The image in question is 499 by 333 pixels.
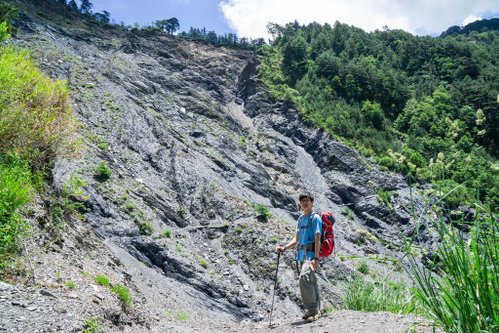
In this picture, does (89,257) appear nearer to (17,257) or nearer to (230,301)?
(17,257)

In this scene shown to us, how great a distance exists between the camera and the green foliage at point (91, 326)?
446 centimetres

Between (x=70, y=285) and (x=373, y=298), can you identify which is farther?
(x=373, y=298)

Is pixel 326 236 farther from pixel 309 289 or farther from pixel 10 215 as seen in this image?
pixel 10 215

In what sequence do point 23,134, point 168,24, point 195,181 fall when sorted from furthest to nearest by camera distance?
point 168,24 → point 195,181 → point 23,134

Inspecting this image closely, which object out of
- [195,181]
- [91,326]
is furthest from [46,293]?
[195,181]

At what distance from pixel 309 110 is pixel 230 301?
41.5m

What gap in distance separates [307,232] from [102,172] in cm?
1807

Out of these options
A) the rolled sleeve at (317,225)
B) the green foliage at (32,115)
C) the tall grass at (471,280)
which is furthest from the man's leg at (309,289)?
the green foliage at (32,115)

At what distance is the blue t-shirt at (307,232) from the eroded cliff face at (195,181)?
1.23 meters

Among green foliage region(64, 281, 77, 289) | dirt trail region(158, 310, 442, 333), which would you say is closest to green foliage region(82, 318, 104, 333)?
green foliage region(64, 281, 77, 289)

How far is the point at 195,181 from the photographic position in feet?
94.5

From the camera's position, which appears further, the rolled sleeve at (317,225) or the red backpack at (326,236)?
the red backpack at (326,236)

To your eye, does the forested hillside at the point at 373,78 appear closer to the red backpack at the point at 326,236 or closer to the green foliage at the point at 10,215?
the red backpack at the point at 326,236

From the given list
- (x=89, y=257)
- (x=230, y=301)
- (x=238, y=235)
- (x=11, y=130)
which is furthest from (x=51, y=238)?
(x=238, y=235)
